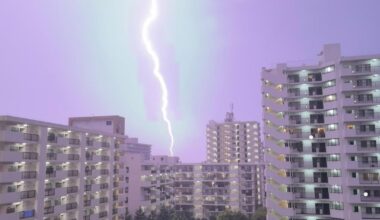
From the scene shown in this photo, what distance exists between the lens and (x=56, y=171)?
5431 cm

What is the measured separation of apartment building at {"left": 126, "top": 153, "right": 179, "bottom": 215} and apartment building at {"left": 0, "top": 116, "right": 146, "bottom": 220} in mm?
11965

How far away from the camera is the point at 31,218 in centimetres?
4822

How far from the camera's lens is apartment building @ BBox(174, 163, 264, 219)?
110500 mm

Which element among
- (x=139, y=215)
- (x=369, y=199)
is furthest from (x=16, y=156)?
(x=369, y=199)

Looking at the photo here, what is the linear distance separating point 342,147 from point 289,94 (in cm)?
1168

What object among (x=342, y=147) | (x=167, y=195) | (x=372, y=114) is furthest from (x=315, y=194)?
(x=167, y=195)

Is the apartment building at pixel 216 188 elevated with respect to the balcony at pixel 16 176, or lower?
lower

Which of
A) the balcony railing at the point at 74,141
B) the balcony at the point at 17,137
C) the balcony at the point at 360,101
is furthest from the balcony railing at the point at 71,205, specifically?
the balcony at the point at 360,101

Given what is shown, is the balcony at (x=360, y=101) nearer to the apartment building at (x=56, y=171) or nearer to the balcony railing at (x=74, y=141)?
the apartment building at (x=56, y=171)

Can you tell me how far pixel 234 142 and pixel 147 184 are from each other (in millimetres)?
58541

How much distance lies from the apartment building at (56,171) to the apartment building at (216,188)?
42.7 metres

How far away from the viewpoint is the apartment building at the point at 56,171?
45.5 m

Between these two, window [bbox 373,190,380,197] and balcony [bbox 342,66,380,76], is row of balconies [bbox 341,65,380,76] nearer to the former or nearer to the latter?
balcony [bbox 342,66,380,76]

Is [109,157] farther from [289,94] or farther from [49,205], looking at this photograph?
[289,94]
